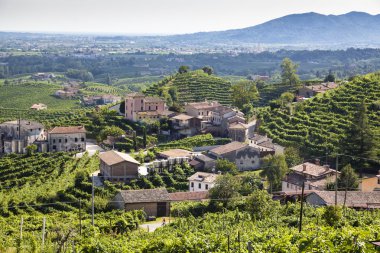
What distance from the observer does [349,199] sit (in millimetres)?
31219

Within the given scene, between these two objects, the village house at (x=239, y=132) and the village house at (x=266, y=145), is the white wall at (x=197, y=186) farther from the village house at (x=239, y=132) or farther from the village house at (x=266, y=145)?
the village house at (x=239, y=132)

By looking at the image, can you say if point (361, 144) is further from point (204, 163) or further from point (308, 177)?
point (204, 163)

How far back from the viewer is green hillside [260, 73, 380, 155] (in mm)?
46000

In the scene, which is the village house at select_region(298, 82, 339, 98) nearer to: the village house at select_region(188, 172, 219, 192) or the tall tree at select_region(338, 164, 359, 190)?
the village house at select_region(188, 172, 219, 192)

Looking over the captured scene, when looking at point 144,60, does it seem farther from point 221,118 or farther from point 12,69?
point 221,118

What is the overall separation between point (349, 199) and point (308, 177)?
6542mm

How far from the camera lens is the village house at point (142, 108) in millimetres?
56572

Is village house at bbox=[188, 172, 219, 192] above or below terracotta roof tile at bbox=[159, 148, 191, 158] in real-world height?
below

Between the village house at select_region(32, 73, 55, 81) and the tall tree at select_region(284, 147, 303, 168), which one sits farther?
the village house at select_region(32, 73, 55, 81)

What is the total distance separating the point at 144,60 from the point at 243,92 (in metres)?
128

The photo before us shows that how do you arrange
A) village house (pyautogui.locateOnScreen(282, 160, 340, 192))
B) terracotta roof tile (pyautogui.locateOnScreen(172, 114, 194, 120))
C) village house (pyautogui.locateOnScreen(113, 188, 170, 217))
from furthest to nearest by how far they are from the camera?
terracotta roof tile (pyautogui.locateOnScreen(172, 114, 194, 120))
village house (pyautogui.locateOnScreen(282, 160, 340, 192))
village house (pyautogui.locateOnScreen(113, 188, 170, 217))

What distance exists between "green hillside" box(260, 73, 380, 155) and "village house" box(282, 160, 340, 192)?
5.75 metres

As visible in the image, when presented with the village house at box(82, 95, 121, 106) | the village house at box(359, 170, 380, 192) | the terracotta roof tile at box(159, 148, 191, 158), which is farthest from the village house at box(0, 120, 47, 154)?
the village house at box(82, 95, 121, 106)

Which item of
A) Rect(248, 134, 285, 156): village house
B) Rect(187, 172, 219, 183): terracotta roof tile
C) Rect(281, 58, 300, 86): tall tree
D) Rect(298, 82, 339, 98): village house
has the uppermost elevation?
Rect(281, 58, 300, 86): tall tree
